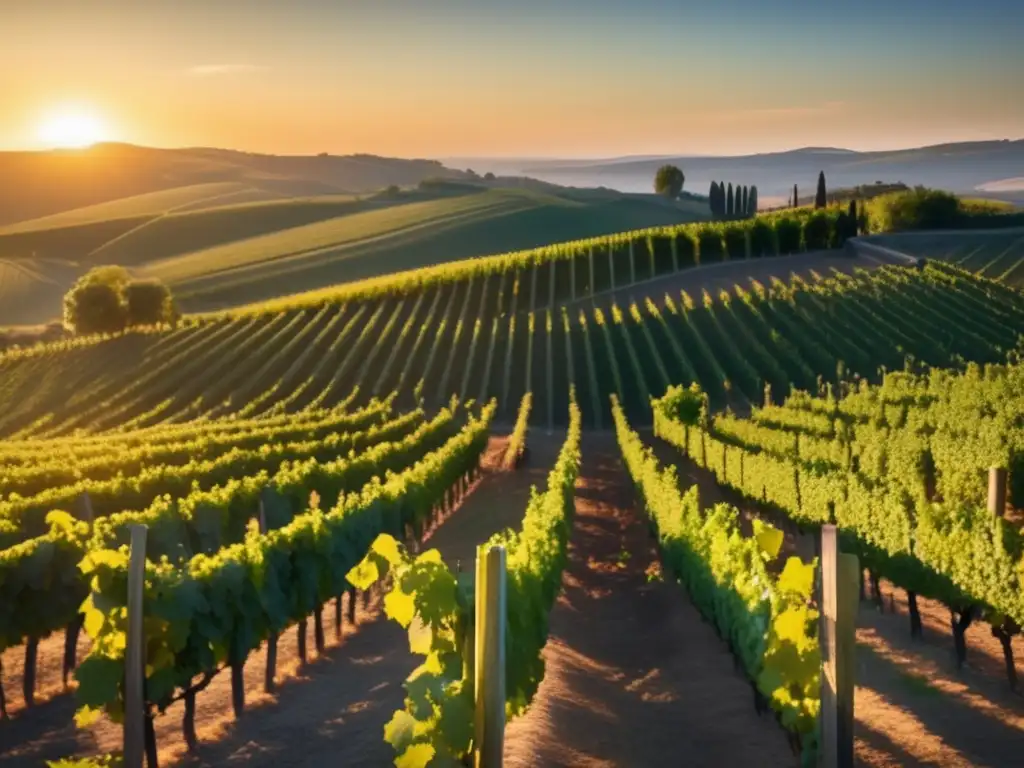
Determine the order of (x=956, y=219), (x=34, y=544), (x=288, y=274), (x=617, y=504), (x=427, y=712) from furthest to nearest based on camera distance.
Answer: (x=288, y=274) → (x=956, y=219) → (x=617, y=504) → (x=34, y=544) → (x=427, y=712)

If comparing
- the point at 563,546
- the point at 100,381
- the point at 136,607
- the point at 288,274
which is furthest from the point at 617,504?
the point at 288,274

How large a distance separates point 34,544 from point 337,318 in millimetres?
51402

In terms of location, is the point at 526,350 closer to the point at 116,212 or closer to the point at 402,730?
the point at 402,730

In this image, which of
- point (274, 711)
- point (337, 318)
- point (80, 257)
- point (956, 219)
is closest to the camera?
point (274, 711)

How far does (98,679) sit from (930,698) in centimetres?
822

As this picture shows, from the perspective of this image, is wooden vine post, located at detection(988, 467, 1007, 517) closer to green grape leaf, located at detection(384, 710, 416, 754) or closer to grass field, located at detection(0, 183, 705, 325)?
green grape leaf, located at detection(384, 710, 416, 754)

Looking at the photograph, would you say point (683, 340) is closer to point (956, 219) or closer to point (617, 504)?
point (617, 504)

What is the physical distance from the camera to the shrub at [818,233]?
75.4 m

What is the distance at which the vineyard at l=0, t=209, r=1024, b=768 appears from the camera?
1034 cm

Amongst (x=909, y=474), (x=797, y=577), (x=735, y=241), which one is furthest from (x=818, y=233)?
(x=797, y=577)

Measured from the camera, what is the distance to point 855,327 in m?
57.1

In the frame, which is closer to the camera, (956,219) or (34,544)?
(34,544)

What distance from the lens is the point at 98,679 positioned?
9.98 metres

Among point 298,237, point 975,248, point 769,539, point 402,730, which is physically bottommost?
point 402,730
